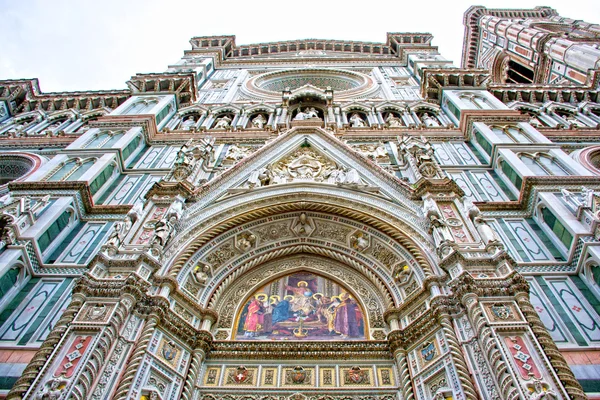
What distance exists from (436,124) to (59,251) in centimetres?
1067

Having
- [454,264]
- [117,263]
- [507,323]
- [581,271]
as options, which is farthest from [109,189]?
[581,271]

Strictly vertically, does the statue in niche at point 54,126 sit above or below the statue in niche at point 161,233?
above

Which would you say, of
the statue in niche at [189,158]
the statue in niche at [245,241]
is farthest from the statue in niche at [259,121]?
the statue in niche at [245,241]

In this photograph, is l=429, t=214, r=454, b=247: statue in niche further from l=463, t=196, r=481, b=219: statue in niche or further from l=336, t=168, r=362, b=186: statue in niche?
l=336, t=168, r=362, b=186: statue in niche

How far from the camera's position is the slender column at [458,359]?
507cm

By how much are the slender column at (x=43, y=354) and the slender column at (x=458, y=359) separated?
4.74m

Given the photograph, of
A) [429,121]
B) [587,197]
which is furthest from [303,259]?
[429,121]

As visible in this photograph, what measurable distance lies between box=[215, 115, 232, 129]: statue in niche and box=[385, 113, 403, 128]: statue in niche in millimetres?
4834

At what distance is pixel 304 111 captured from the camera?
48.7 ft

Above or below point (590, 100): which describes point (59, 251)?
below

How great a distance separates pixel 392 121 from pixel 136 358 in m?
10.5

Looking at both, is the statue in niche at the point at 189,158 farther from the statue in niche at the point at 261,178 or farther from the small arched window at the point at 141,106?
the small arched window at the point at 141,106

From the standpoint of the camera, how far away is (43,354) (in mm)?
5273

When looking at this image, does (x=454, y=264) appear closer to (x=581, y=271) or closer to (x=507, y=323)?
(x=507, y=323)
